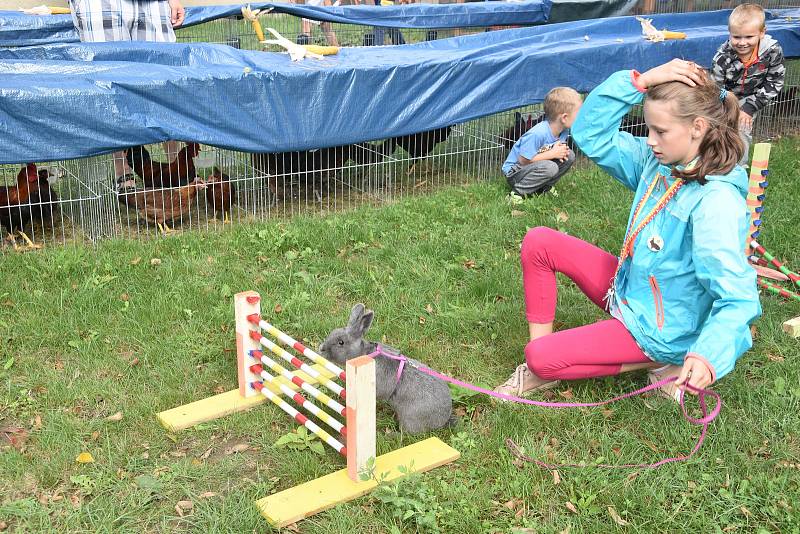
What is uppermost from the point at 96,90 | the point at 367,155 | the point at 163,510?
the point at 96,90

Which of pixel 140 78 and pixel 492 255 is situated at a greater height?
pixel 140 78

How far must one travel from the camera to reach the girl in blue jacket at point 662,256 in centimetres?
262

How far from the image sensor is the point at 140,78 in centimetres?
492

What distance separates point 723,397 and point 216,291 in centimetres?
261

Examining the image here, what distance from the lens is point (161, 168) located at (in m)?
5.61

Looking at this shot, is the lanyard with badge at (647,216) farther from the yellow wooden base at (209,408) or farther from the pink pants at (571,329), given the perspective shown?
the yellow wooden base at (209,408)

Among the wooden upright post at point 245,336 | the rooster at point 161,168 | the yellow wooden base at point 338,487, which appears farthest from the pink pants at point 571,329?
the rooster at point 161,168

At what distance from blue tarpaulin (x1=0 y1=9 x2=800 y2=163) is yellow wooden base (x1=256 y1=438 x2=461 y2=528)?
116 inches

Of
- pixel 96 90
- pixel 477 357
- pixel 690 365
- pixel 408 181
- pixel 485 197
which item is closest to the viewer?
pixel 690 365

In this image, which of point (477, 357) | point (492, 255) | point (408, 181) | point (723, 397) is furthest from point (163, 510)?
point (408, 181)

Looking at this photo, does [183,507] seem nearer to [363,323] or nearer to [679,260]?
[363,323]

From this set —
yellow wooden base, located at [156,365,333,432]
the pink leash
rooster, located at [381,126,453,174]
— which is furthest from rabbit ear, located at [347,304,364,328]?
rooster, located at [381,126,453,174]

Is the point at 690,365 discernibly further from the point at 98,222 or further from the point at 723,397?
the point at 98,222

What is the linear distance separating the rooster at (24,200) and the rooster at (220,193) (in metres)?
1.03
